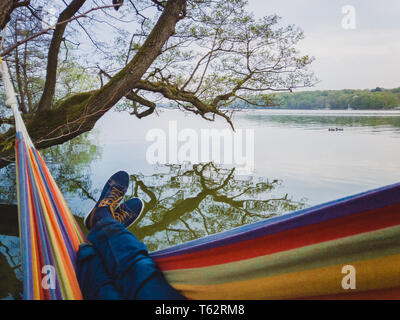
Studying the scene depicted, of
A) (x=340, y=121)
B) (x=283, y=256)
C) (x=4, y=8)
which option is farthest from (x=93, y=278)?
(x=340, y=121)

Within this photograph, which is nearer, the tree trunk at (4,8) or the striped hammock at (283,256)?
the striped hammock at (283,256)

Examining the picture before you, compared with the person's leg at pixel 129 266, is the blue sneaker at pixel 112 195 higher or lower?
higher

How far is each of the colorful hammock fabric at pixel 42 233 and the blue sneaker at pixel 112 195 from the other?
0.28 m

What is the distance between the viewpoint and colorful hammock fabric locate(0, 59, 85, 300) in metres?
0.89

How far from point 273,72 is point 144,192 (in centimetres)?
276

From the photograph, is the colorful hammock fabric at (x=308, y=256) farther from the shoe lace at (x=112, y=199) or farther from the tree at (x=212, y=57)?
the tree at (x=212, y=57)

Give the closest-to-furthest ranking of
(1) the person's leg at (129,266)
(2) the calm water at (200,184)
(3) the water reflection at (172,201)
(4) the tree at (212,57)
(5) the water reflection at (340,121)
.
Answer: (1) the person's leg at (129,266) < (3) the water reflection at (172,201) < (2) the calm water at (200,184) < (4) the tree at (212,57) < (5) the water reflection at (340,121)

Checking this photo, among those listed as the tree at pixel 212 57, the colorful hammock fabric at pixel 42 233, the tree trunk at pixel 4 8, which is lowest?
the colorful hammock fabric at pixel 42 233

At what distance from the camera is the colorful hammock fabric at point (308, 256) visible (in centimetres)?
59

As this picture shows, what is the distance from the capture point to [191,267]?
0.89 m

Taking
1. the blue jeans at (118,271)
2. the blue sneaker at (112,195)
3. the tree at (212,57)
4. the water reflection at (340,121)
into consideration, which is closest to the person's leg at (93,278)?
the blue jeans at (118,271)

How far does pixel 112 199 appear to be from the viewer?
164 centimetres

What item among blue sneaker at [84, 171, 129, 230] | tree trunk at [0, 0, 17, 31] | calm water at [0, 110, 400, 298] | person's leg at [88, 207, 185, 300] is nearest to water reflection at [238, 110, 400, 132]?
calm water at [0, 110, 400, 298]
